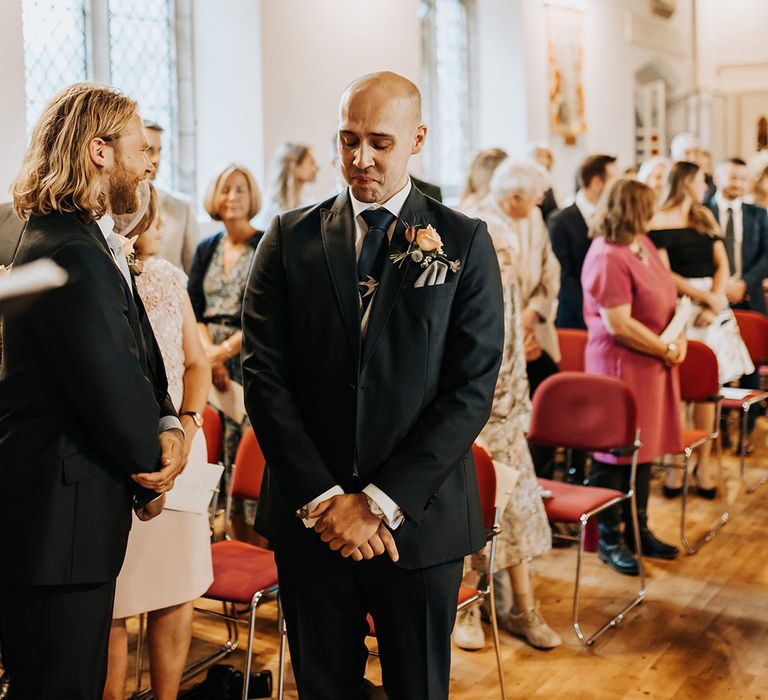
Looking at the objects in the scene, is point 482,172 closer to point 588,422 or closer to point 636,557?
point 588,422

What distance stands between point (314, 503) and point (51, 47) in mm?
4792

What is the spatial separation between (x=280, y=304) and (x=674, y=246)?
443cm

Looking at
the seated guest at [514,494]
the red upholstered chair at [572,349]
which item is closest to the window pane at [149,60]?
the red upholstered chair at [572,349]

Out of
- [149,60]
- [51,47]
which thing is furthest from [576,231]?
[51,47]

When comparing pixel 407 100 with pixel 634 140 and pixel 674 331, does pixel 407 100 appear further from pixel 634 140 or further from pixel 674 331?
pixel 634 140

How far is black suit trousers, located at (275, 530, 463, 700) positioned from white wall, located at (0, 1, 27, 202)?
9.53 feet

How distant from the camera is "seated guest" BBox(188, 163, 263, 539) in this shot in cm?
464

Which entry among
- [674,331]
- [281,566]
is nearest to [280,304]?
[281,566]

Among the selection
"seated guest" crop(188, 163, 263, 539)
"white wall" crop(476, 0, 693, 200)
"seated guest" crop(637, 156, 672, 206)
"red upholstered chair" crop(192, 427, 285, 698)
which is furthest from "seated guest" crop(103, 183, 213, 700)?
"white wall" crop(476, 0, 693, 200)

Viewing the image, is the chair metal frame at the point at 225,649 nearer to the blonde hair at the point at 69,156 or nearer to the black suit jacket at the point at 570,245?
the blonde hair at the point at 69,156

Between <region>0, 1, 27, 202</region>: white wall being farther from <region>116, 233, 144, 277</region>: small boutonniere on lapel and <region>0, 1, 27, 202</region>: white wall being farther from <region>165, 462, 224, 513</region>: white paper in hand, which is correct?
<region>165, 462, 224, 513</region>: white paper in hand

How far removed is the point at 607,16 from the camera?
1196cm

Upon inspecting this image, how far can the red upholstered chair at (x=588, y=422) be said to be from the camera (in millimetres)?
4523

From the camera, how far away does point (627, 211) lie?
4.89 meters
